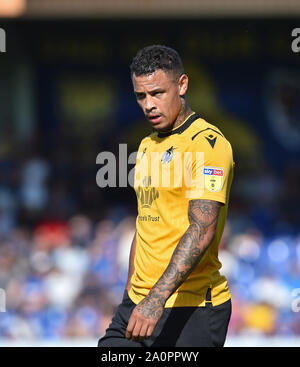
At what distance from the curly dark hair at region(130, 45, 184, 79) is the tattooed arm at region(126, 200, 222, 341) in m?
0.66

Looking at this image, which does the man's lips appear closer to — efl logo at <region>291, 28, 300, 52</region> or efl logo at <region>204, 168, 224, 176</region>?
efl logo at <region>204, 168, 224, 176</region>

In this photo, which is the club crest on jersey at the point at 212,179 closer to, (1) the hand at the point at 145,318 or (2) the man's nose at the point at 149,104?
(2) the man's nose at the point at 149,104

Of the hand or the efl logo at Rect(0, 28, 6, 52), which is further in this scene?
the efl logo at Rect(0, 28, 6, 52)

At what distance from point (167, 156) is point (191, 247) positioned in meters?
0.51

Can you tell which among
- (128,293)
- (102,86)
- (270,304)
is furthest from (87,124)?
(128,293)

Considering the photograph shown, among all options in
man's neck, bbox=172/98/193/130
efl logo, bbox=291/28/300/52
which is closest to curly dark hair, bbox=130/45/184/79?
man's neck, bbox=172/98/193/130

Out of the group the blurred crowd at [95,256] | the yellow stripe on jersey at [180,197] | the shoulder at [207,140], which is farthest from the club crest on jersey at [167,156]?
the blurred crowd at [95,256]

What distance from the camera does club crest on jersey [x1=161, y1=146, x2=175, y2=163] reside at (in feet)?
11.2

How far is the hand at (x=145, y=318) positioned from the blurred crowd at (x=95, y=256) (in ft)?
14.0

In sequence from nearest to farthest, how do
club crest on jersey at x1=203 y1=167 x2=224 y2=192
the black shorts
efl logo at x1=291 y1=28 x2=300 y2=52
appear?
club crest on jersey at x1=203 y1=167 x2=224 y2=192 → the black shorts → efl logo at x1=291 y1=28 x2=300 y2=52

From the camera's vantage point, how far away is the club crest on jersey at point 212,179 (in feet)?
10.5

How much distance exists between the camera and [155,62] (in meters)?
3.38

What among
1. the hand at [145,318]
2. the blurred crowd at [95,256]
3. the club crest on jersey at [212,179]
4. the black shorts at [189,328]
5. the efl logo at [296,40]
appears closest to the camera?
the hand at [145,318]

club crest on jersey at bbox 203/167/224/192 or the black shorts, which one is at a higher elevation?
club crest on jersey at bbox 203/167/224/192
